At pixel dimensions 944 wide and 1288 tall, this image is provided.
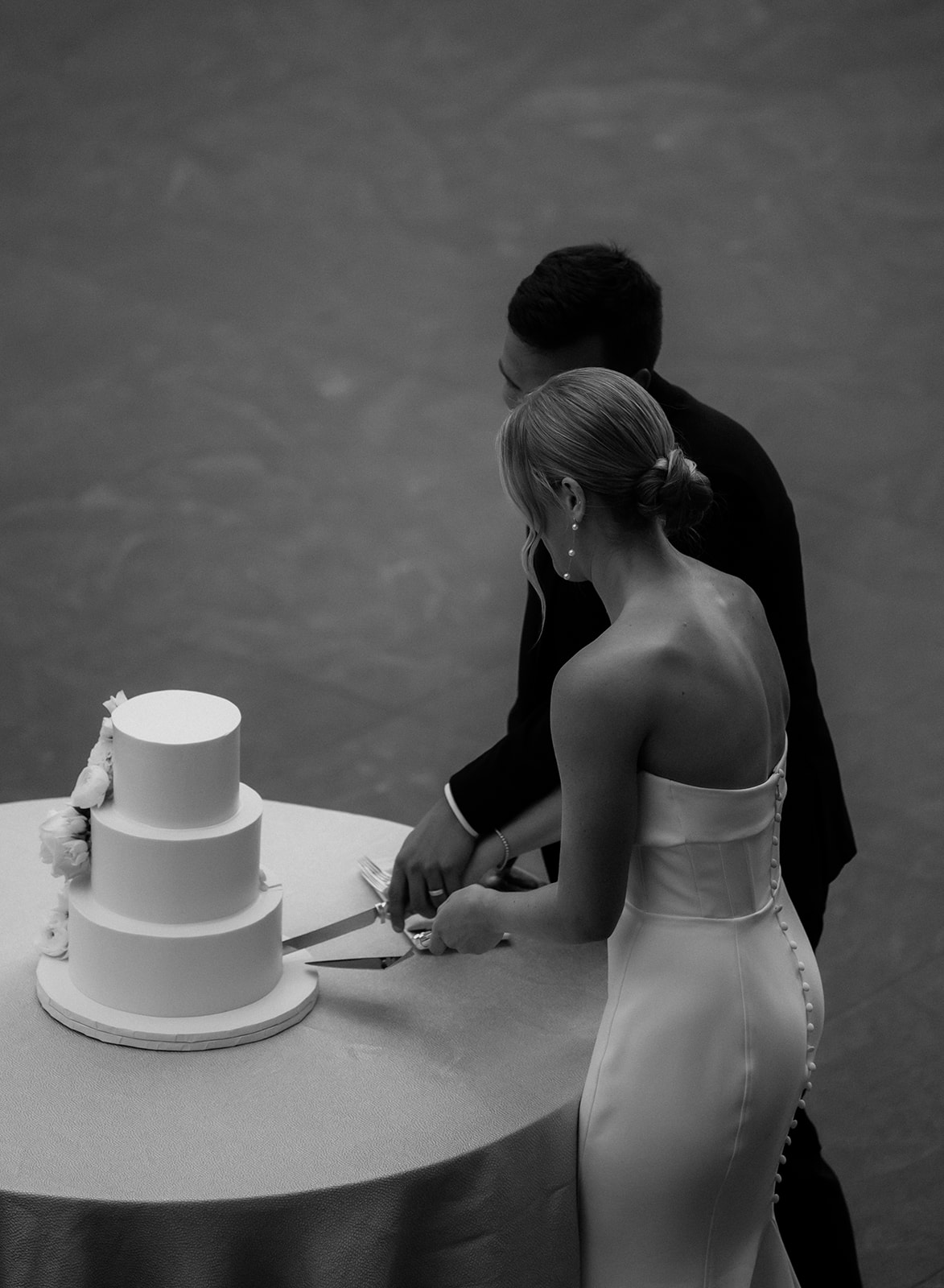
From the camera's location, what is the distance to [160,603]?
5.12m

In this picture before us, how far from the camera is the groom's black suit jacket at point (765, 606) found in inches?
90.8

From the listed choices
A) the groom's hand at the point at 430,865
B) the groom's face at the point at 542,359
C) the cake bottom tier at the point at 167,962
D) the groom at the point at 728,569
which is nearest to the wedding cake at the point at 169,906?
the cake bottom tier at the point at 167,962

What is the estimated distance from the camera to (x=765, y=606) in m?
2.34

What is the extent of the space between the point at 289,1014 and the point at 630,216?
12.7 ft

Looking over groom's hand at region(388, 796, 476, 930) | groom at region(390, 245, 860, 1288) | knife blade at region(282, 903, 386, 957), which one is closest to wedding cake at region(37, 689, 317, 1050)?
knife blade at region(282, 903, 386, 957)

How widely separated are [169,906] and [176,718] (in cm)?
23

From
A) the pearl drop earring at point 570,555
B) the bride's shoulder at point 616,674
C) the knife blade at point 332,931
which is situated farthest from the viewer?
the knife blade at point 332,931

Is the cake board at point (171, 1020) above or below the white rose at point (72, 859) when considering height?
below

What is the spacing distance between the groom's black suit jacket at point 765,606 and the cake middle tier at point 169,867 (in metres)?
0.53

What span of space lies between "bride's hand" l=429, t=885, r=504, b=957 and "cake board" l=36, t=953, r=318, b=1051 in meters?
0.19

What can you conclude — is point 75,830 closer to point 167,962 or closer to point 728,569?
point 167,962

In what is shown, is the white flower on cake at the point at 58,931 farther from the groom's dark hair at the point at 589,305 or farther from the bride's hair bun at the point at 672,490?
the groom's dark hair at the point at 589,305

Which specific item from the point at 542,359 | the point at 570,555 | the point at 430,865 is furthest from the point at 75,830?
the point at 542,359

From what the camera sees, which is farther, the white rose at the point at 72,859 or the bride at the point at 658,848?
the white rose at the point at 72,859
